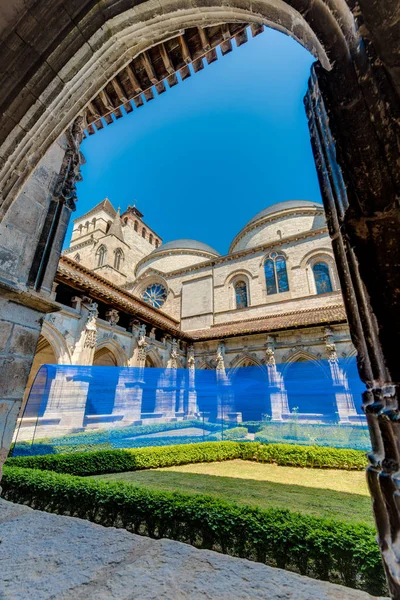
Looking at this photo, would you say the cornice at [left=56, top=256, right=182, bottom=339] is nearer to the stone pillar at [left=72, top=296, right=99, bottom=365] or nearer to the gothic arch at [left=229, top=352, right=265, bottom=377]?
the stone pillar at [left=72, top=296, right=99, bottom=365]

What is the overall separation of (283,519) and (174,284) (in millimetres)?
18891

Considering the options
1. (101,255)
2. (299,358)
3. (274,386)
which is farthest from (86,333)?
(101,255)

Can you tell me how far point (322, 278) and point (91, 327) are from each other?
44.0ft

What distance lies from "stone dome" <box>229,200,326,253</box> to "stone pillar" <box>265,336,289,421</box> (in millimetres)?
8644

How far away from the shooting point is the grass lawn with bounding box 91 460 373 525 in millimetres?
4305

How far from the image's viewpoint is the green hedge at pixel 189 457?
6.00 m

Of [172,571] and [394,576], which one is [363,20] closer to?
[394,576]

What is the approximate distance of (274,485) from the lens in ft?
18.7

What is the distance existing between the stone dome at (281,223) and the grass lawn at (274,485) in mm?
14972

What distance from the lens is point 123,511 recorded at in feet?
10.7

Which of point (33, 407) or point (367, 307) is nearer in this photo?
point (367, 307)

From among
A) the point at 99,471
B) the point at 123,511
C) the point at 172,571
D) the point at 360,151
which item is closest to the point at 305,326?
the point at 99,471

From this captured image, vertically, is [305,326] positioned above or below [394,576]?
above

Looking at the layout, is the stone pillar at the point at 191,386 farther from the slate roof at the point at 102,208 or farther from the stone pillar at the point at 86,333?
the slate roof at the point at 102,208
